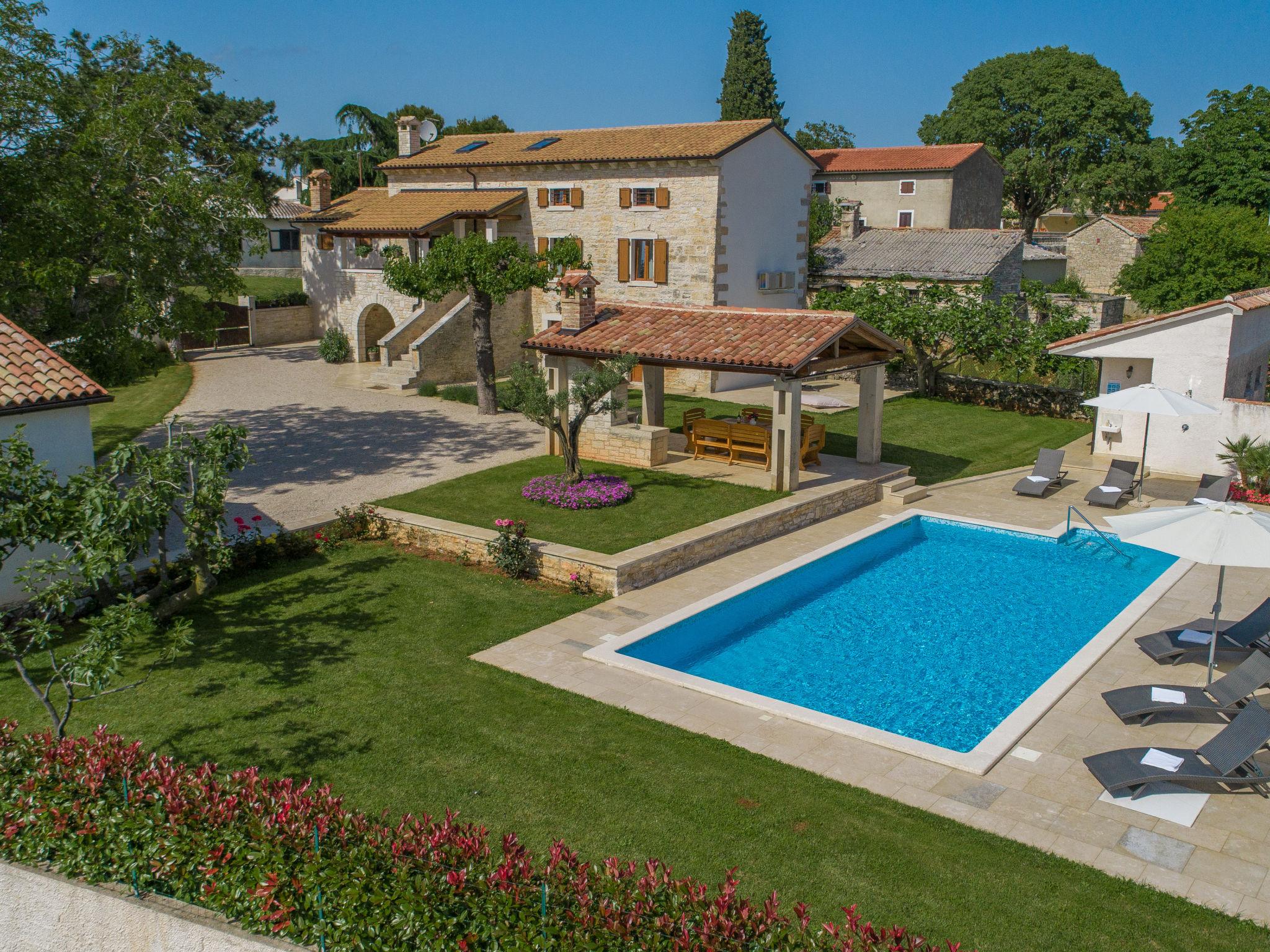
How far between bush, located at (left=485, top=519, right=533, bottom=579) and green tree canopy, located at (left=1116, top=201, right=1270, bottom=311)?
37708 mm

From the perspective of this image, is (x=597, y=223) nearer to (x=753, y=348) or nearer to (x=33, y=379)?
(x=753, y=348)

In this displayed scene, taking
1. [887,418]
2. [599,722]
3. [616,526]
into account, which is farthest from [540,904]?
[887,418]

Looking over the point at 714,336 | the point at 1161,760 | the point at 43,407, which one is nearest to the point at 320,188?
the point at 714,336

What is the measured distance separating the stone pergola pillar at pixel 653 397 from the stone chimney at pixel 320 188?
23.5 m

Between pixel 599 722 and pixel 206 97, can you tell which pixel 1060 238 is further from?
pixel 599 722

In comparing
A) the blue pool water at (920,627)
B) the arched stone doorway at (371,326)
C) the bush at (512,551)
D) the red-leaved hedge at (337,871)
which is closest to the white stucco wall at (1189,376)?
the blue pool water at (920,627)

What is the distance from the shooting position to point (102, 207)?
20.1 m

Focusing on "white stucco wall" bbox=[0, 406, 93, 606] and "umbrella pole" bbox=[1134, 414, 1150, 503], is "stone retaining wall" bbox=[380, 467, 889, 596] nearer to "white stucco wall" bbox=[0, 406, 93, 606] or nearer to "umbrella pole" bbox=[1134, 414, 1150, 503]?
"white stucco wall" bbox=[0, 406, 93, 606]

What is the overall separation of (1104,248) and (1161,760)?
55.1 meters

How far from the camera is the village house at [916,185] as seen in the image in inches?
2010

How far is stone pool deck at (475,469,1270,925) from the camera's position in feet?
28.7

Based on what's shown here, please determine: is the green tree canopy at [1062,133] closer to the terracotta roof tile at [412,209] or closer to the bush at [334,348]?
the terracotta roof tile at [412,209]

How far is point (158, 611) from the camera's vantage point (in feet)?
44.9

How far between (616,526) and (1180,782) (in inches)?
389
